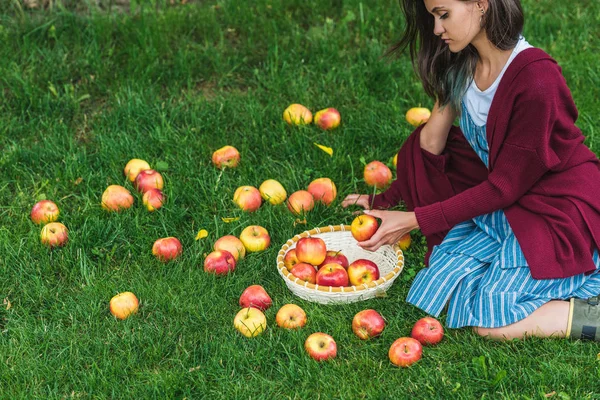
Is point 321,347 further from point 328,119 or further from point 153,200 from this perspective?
point 328,119

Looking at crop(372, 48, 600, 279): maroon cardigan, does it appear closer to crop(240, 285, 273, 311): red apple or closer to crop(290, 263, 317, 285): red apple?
crop(290, 263, 317, 285): red apple

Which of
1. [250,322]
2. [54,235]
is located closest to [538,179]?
[250,322]

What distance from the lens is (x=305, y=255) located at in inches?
138

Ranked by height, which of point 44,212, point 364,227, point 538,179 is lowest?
point 44,212

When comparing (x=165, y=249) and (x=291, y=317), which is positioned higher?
(x=291, y=317)

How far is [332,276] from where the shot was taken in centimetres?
344

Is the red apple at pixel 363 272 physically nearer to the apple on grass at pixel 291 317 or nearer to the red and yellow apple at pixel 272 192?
the apple on grass at pixel 291 317

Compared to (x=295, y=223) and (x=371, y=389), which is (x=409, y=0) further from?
(x=371, y=389)

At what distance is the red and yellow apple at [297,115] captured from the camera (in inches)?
179

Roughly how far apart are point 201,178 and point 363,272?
114 centimetres

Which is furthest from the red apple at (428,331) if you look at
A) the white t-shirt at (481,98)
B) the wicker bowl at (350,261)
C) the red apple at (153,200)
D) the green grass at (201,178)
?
the red apple at (153,200)

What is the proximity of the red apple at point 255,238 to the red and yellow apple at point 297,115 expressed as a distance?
939 millimetres

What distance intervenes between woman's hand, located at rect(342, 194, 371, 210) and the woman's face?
105cm

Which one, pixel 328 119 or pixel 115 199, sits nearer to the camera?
pixel 115 199
